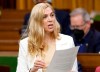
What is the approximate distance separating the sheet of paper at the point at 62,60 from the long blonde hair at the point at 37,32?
278 mm

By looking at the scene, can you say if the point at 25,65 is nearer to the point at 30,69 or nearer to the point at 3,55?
the point at 30,69

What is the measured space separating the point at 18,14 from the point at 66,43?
398 centimetres

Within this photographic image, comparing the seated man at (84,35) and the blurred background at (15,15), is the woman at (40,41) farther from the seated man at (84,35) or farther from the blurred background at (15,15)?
the blurred background at (15,15)

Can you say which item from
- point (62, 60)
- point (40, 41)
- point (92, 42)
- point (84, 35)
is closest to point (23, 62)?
point (40, 41)

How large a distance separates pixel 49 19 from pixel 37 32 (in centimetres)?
16

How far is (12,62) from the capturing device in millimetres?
4086

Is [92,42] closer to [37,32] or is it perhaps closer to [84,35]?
[84,35]

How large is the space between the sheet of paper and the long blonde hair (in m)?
0.28

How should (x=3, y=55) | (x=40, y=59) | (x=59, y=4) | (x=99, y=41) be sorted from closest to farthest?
1. (x=40, y=59)
2. (x=99, y=41)
3. (x=3, y=55)
4. (x=59, y=4)

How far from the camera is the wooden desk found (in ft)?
12.4

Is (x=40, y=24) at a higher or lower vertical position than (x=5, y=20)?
higher

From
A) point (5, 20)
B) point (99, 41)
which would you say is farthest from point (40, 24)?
point (5, 20)

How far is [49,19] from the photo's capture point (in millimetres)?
3309

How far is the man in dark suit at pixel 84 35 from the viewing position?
397 centimetres
